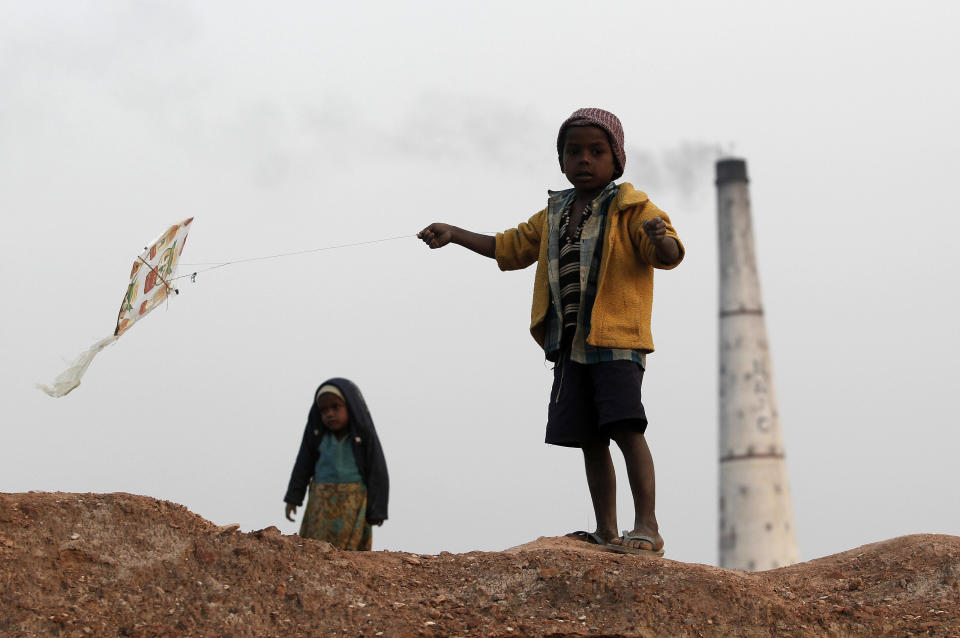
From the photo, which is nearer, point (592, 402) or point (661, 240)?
point (661, 240)

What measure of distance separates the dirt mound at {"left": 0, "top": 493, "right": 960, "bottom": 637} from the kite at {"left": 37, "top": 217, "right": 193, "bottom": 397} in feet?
2.98

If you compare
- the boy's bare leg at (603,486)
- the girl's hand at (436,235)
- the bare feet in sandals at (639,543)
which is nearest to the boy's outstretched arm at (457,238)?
the girl's hand at (436,235)

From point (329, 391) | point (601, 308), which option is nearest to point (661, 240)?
point (601, 308)

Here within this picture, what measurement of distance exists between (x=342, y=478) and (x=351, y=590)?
188 cm

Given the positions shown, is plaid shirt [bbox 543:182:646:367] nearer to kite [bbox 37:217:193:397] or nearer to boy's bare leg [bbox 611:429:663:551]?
boy's bare leg [bbox 611:429:663:551]

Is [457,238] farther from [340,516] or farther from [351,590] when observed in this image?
[351,590]

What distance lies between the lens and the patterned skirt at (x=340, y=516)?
7297 mm

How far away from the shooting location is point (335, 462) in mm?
7359

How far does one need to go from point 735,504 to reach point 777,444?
7.27 ft

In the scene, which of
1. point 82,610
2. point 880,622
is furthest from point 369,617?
point 880,622

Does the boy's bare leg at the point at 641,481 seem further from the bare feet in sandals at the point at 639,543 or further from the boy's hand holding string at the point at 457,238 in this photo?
the boy's hand holding string at the point at 457,238

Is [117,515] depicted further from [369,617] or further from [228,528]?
[369,617]

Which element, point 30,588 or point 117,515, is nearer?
point 30,588

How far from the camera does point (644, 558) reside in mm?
5949
